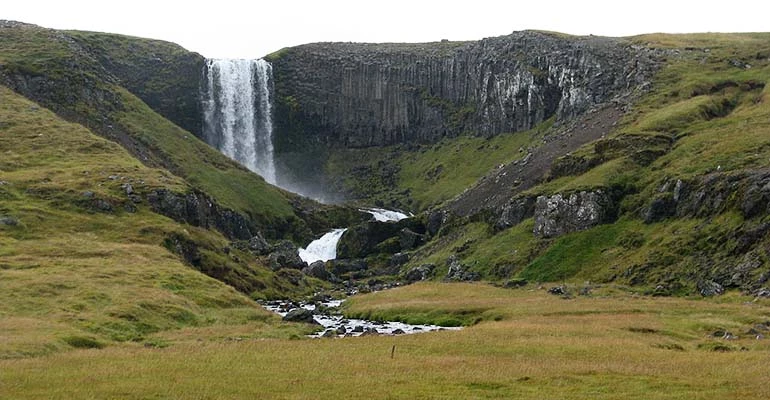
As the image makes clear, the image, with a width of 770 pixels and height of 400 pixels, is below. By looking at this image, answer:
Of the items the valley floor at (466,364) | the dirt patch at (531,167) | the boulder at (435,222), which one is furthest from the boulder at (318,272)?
the valley floor at (466,364)

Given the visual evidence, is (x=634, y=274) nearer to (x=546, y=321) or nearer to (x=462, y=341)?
(x=546, y=321)

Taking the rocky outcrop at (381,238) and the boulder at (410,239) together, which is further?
the rocky outcrop at (381,238)

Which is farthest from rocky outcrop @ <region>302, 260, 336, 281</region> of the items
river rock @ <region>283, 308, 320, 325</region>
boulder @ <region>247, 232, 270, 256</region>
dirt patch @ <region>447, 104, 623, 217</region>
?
river rock @ <region>283, 308, 320, 325</region>

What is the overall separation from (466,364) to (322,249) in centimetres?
Answer: 11058

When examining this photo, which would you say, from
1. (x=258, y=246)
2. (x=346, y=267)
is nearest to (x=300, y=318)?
(x=258, y=246)

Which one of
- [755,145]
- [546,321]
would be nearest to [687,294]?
[546,321]

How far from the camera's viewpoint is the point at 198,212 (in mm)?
119625

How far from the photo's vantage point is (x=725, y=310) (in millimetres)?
67875

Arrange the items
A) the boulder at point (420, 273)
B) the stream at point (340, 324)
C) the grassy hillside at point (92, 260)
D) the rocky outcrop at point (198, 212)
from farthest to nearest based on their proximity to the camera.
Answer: the boulder at point (420, 273)
the rocky outcrop at point (198, 212)
the stream at point (340, 324)
the grassy hillside at point (92, 260)

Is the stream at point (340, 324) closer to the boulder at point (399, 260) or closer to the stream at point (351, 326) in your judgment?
the stream at point (351, 326)

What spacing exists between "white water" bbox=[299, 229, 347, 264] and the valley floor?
84.2 m

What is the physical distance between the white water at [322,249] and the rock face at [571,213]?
5121 cm

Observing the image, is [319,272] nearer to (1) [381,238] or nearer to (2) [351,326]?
(1) [381,238]

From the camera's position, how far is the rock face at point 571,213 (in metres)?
107
